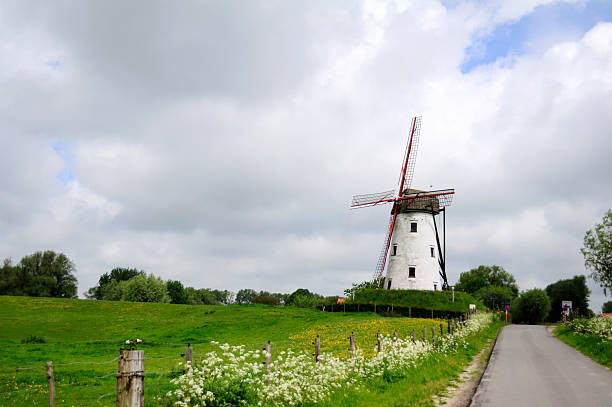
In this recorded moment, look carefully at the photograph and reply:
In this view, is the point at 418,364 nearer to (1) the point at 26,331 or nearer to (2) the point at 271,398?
(2) the point at 271,398

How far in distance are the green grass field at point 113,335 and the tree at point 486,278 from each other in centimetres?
10475

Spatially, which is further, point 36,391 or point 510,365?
point 510,365

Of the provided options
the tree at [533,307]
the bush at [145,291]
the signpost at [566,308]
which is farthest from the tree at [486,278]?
the bush at [145,291]

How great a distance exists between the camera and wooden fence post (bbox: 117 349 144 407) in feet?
27.7

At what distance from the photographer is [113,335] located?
129 feet

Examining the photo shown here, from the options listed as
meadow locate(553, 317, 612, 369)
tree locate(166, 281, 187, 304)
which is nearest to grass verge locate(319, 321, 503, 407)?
meadow locate(553, 317, 612, 369)

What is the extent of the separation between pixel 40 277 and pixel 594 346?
10987 centimetres

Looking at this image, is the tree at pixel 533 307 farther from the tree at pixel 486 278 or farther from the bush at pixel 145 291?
the bush at pixel 145 291

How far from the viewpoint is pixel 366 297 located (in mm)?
61000

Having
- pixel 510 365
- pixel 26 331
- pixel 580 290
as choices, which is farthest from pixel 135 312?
pixel 580 290

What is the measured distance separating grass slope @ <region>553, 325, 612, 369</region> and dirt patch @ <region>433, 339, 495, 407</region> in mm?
5749

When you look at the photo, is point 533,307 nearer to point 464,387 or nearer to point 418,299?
point 418,299

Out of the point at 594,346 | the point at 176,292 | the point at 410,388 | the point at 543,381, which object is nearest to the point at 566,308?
the point at 594,346

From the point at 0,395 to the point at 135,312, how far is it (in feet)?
140
